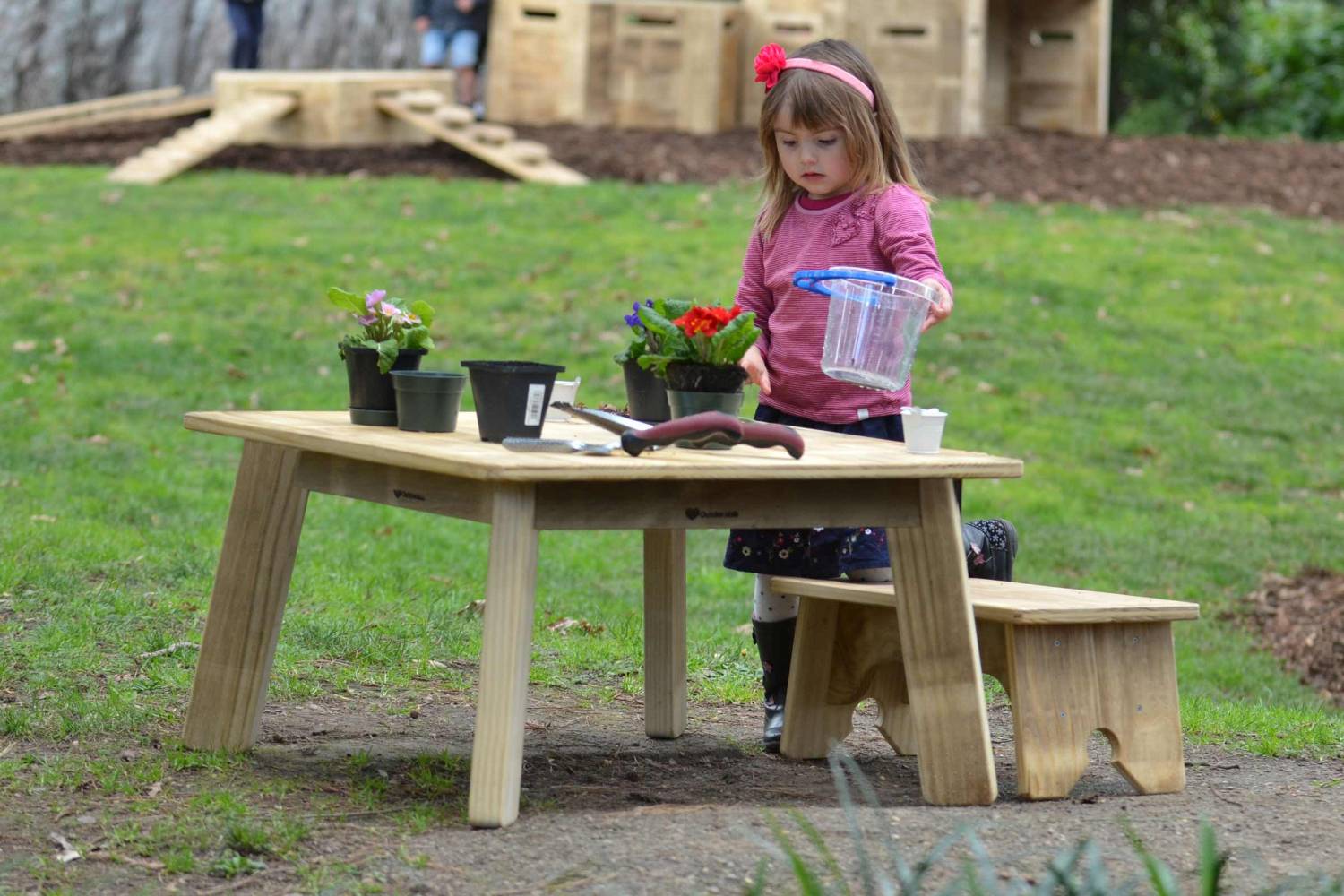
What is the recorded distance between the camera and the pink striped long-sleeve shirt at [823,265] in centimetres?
439

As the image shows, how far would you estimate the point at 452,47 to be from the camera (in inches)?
609

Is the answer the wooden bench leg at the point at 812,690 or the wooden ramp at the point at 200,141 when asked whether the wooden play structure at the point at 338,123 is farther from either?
the wooden bench leg at the point at 812,690

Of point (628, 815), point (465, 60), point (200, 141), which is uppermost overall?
point (465, 60)

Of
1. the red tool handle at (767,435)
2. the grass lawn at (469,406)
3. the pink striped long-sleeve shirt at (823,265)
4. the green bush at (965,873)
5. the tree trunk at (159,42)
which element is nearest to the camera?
the green bush at (965,873)

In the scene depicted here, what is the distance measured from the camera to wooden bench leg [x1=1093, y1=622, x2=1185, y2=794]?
160 inches

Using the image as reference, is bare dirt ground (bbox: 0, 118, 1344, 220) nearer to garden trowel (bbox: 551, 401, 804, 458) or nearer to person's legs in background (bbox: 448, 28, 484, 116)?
person's legs in background (bbox: 448, 28, 484, 116)

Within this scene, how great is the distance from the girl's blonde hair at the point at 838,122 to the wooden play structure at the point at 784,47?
9.89 m

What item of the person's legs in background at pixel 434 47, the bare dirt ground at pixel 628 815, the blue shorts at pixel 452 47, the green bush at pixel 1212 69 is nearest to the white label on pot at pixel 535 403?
the bare dirt ground at pixel 628 815

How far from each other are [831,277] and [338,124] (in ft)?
37.1

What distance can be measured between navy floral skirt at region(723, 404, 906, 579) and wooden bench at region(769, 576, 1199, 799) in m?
0.13

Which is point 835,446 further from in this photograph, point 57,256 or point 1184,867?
point 57,256

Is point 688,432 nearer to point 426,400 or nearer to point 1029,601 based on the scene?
point 426,400

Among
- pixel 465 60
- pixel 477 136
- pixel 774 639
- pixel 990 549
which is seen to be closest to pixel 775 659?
pixel 774 639

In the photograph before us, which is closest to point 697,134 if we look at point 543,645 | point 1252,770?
point 543,645
